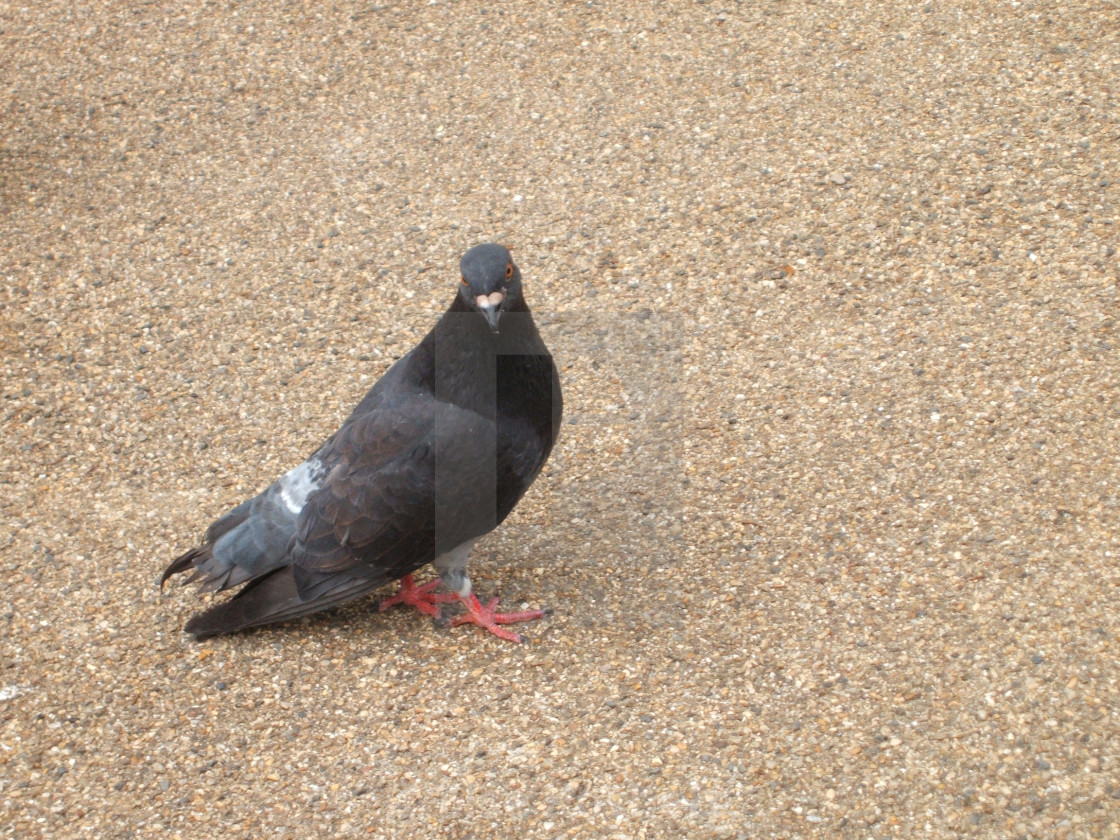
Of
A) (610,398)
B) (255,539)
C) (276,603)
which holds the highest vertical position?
(255,539)

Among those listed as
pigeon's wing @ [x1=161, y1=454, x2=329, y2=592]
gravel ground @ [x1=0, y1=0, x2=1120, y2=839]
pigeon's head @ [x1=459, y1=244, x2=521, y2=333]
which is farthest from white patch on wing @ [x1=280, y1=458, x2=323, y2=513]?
pigeon's head @ [x1=459, y1=244, x2=521, y2=333]

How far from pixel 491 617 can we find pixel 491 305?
4.43 ft

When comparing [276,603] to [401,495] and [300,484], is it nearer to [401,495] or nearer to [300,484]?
[300,484]

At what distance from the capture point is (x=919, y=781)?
3.87 m

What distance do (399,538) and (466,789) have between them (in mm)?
1000

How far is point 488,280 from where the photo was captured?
13.7 ft

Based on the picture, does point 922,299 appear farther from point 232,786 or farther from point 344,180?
point 232,786

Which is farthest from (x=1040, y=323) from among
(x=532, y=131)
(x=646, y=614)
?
(x=532, y=131)

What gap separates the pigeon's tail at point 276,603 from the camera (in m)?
4.57

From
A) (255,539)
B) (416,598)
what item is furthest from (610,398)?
(255,539)

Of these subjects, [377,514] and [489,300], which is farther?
[377,514]

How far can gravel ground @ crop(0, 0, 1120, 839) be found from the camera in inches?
161

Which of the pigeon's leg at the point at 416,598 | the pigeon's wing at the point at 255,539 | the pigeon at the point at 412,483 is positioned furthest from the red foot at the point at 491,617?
the pigeon's wing at the point at 255,539

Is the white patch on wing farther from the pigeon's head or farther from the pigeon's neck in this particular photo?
the pigeon's head
